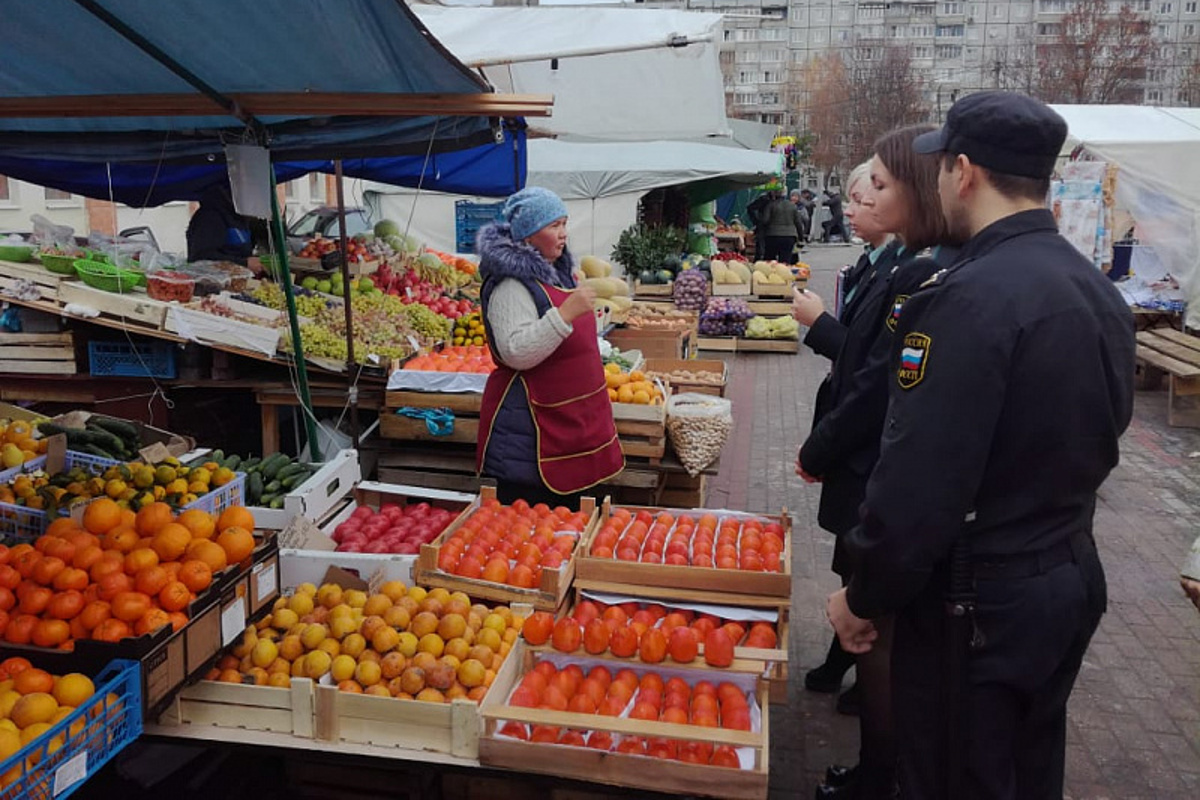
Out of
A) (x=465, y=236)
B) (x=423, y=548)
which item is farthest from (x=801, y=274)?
(x=423, y=548)

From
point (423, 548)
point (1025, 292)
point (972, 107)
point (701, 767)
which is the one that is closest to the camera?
point (1025, 292)

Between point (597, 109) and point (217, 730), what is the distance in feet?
39.8

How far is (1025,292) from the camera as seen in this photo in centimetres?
212

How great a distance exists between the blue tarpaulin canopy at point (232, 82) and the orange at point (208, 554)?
1725 mm

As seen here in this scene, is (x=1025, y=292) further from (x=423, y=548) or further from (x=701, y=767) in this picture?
(x=423, y=548)

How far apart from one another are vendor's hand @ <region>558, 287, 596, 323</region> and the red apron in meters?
0.17

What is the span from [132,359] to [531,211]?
351 cm

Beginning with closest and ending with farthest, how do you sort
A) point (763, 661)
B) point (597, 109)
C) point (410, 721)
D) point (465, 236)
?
point (410, 721)
point (763, 661)
point (465, 236)
point (597, 109)

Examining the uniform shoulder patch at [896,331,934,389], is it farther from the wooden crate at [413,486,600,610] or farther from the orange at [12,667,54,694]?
the orange at [12,667,54,694]

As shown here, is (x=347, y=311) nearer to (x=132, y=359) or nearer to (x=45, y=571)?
(x=132, y=359)

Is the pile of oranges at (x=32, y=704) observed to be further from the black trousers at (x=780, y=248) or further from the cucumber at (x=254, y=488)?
the black trousers at (x=780, y=248)

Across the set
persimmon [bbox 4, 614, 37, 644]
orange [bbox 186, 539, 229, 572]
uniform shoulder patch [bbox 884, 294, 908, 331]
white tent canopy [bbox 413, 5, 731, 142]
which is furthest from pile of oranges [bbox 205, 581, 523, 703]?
white tent canopy [bbox 413, 5, 731, 142]

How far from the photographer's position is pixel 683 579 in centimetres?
362

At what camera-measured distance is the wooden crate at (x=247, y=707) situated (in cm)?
301
